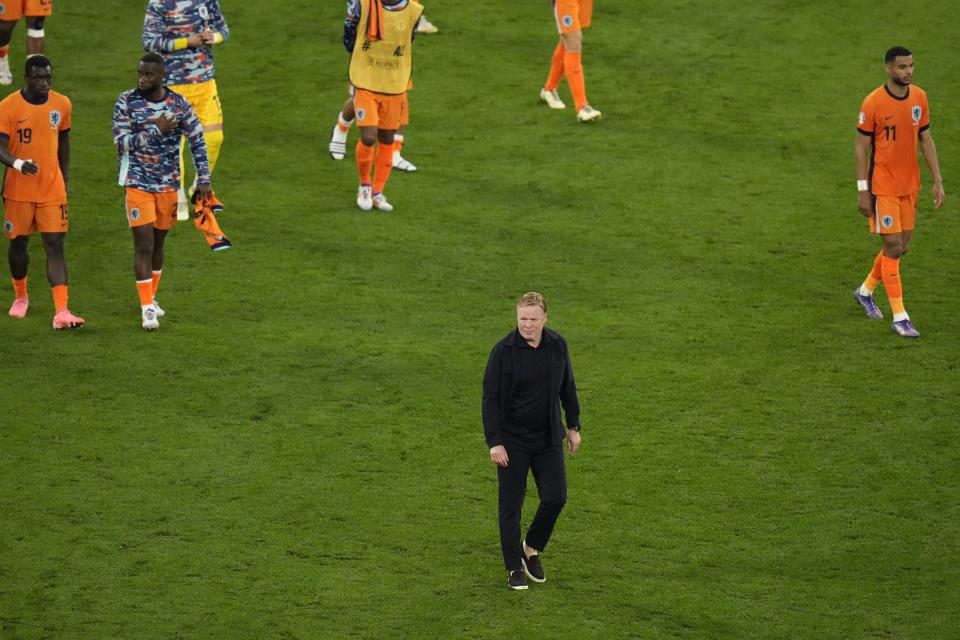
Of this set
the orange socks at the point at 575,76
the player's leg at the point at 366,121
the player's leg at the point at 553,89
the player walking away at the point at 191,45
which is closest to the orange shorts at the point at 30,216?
the player walking away at the point at 191,45

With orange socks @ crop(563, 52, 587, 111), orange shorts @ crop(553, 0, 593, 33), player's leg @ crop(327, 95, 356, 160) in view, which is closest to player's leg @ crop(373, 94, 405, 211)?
player's leg @ crop(327, 95, 356, 160)

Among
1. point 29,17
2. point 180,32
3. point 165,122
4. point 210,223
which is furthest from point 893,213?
Answer: point 29,17

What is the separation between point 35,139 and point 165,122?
1203mm

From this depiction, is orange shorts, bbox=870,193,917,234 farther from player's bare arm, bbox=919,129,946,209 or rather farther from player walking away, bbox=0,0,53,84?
player walking away, bbox=0,0,53,84

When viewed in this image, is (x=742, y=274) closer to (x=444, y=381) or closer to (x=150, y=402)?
(x=444, y=381)

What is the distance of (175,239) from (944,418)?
24.6ft

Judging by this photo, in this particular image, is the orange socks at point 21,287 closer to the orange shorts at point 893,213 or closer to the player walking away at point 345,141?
the player walking away at point 345,141

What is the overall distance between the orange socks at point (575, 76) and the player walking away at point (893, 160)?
4910 mm

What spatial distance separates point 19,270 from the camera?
10430 millimetres

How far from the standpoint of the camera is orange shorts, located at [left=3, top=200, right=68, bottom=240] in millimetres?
10141

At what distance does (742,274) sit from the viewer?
11633 mm

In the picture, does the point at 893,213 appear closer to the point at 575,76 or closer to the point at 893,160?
the point at 893,160

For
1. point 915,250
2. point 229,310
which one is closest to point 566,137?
point 915,250

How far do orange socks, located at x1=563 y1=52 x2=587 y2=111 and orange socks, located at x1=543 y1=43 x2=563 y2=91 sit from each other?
151 millimetres
